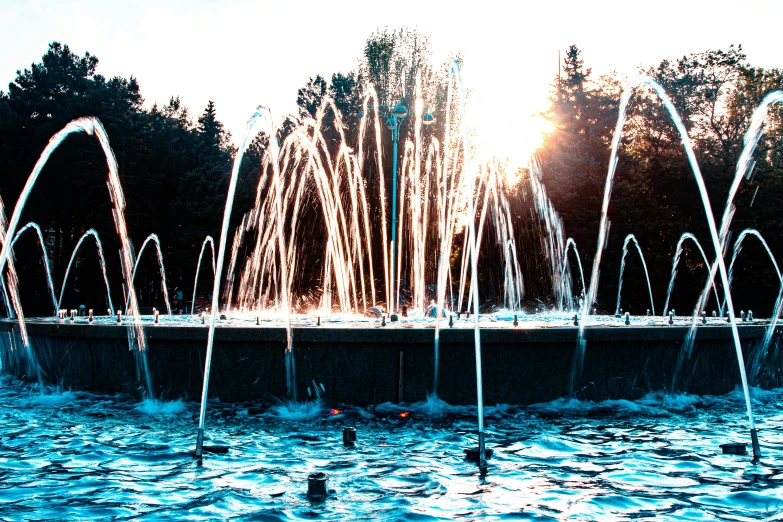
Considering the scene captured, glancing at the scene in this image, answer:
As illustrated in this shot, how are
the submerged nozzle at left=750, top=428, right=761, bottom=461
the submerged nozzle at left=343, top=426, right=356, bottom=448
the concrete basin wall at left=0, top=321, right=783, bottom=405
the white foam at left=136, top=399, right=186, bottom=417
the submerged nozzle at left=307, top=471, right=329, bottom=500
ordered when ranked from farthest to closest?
1. the white foam at left=136, top=399, right=186, bottom=417
2. the concrete basin wall at left=0, top=321, right=783, bottom=405
3. the submerged nozzle at left=343, top=426, right=356, bottom=448
4. the submerged nozzle at left=750, top=428, right=761, bottom=461
5. the submerged nozzle at left=307, top=471, right=329, bottom=500

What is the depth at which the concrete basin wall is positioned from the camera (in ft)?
26.9

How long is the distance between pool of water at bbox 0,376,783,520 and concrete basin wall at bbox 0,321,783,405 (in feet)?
0.60

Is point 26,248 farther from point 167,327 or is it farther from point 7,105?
point 167,327

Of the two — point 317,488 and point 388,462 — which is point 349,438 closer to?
point 388,462

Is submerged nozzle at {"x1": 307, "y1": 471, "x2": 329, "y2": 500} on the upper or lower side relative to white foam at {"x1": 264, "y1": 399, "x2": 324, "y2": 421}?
lower

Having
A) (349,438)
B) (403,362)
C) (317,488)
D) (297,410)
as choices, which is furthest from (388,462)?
(297,410)

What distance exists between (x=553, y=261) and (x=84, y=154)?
22.2 m

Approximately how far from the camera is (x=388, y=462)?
6.34 metres

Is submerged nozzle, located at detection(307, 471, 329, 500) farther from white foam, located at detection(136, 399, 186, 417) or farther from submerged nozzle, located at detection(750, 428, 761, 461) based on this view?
submerged nozzle, located at detection(750, 428, 761, 461)

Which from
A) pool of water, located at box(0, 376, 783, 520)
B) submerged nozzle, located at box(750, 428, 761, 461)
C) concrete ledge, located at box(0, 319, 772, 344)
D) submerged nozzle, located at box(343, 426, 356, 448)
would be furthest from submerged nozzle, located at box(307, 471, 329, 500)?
submerged nozzle, located at box(750, 428, 761, 461)

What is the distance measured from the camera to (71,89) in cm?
3888

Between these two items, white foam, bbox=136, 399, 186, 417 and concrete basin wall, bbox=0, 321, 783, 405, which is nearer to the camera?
concrete basin wall, bbox=0, 321, 783, 405

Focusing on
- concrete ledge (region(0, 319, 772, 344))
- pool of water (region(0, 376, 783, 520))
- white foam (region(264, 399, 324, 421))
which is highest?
concrete ledge (region(0, 319, 772, 344))

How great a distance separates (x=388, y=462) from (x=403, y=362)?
193cm
